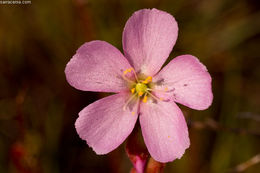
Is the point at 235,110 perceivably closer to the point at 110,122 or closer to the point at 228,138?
the point at 228,138

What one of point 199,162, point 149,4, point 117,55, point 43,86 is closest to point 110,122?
point 117,55

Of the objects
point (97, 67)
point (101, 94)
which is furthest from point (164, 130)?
point (101, 94)

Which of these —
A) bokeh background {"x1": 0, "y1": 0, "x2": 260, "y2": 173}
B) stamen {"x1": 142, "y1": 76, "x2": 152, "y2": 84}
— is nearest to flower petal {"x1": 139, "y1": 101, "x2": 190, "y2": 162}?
stamen {"x1": 142, "y1": 76, "x2": 152, "y2": 84}

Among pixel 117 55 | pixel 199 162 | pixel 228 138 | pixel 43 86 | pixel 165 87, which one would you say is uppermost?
pixel 117 55

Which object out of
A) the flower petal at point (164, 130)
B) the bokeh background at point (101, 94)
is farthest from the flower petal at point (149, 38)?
the bokeh background at point (101, 94)

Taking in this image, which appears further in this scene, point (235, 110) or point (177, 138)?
point (235, 110)

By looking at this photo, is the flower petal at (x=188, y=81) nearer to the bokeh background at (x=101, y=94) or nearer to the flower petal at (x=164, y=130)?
the flower petal at (x=164, y=130)

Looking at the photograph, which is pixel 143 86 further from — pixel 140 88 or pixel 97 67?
pixel 97 67
